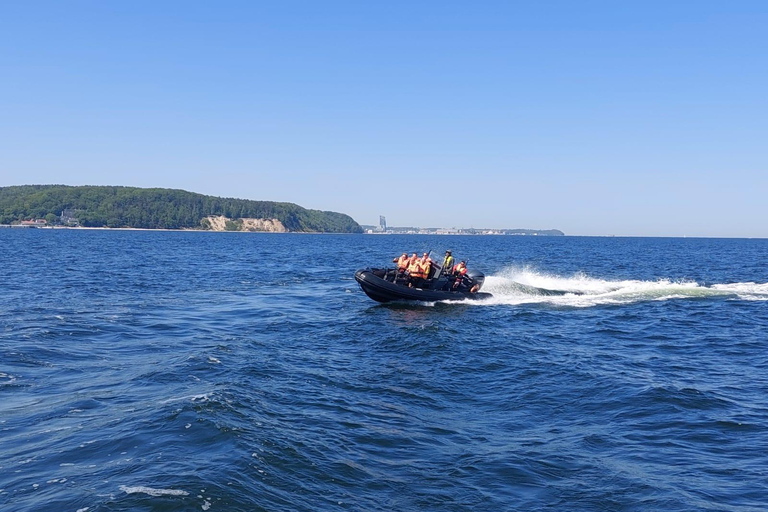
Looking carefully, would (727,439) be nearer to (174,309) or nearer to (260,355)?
(260,355)

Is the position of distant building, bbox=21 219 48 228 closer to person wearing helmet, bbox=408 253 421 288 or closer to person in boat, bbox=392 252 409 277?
person in boat, bbox=392 252 409 277

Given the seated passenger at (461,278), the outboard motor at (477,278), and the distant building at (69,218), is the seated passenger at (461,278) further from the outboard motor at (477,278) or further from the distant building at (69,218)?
the distant building at (69,218)

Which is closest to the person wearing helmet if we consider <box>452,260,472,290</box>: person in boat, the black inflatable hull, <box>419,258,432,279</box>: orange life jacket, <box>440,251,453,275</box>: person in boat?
<box>419,258,432,279</box>: orange life jacket

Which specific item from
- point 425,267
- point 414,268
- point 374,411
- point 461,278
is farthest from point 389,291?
point 374,411

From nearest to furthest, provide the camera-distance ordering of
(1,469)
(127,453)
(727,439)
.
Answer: (1,469) < (127,453) < (727,439)

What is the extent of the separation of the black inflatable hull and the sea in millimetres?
1861

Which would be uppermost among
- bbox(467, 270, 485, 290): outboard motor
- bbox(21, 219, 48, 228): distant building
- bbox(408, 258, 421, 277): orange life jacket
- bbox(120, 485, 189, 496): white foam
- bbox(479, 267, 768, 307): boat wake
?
bbox(21, 219, 48, 228): distant building

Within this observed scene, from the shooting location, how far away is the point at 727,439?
32.8 feet

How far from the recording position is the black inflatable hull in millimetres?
24422

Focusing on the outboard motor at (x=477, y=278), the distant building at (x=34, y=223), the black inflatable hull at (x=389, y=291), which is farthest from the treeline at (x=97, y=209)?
the black inflatable hull at (x=389, y=291)

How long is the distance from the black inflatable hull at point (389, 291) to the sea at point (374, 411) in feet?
6.11

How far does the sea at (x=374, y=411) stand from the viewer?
7789 mm

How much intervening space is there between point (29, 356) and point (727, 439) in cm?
1479

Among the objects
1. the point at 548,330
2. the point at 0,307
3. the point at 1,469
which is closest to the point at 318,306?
the point at 548,330
